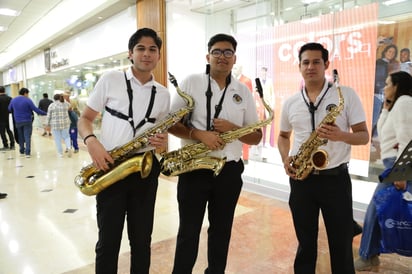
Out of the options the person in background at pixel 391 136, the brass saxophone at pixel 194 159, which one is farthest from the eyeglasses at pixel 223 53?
the person in background at pixel 391 136

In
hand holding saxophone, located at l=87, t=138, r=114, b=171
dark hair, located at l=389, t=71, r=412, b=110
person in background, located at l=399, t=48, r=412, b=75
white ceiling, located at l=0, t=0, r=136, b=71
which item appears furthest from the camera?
white ceiling, located at l=0, t=0, r=136, b=71

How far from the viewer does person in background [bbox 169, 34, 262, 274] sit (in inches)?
83.7

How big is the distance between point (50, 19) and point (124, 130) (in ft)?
37.1

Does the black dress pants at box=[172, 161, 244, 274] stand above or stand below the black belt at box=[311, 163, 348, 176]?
below

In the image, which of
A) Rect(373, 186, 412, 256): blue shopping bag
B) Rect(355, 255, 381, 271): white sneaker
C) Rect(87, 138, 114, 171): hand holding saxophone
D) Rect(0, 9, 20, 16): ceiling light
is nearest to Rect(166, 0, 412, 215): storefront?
Rect(355, 255, 381, 271): white sneaker

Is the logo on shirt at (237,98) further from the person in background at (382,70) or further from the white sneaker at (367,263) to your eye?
the person in background at (382,70)

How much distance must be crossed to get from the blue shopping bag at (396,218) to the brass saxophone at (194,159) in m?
1.24

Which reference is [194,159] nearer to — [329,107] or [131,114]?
[131,114]

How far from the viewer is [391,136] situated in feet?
8.78

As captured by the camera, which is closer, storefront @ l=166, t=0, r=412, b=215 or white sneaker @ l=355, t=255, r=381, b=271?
white sneaker @ l=355, t=255, r=381, b=271

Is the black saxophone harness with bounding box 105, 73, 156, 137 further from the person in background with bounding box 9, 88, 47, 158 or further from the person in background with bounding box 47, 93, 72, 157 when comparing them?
the person in background with bounding box 9, 88, 47, 158

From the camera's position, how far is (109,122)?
2.07 meters

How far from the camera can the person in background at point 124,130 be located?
2.04 metres

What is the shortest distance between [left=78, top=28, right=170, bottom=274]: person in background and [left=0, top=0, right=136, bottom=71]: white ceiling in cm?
641
